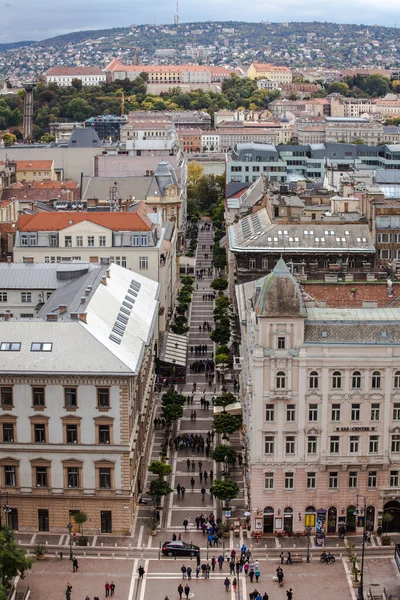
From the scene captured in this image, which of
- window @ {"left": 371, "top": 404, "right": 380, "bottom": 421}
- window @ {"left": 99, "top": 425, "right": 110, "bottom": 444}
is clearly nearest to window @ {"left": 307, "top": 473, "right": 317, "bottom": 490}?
window @ {"left": 371, "top": 404, "right": 380, "bottom": 421}

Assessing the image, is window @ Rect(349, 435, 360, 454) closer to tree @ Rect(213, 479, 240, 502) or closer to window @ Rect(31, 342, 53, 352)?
tree @ Rect(213, 479, 240, 502)

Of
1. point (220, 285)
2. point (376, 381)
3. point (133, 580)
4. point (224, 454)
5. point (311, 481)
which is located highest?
point (376, 381)

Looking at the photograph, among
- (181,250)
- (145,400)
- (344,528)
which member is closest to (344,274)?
(145,400)

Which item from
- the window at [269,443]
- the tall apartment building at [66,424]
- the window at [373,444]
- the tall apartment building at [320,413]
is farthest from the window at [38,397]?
the window at [373,444]

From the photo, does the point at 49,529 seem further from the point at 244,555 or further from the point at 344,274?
the point at 344,274

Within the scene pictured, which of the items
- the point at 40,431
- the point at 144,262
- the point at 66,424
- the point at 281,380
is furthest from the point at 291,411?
the point at 144,262

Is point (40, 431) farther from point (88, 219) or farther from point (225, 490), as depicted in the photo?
point (88, 219)
